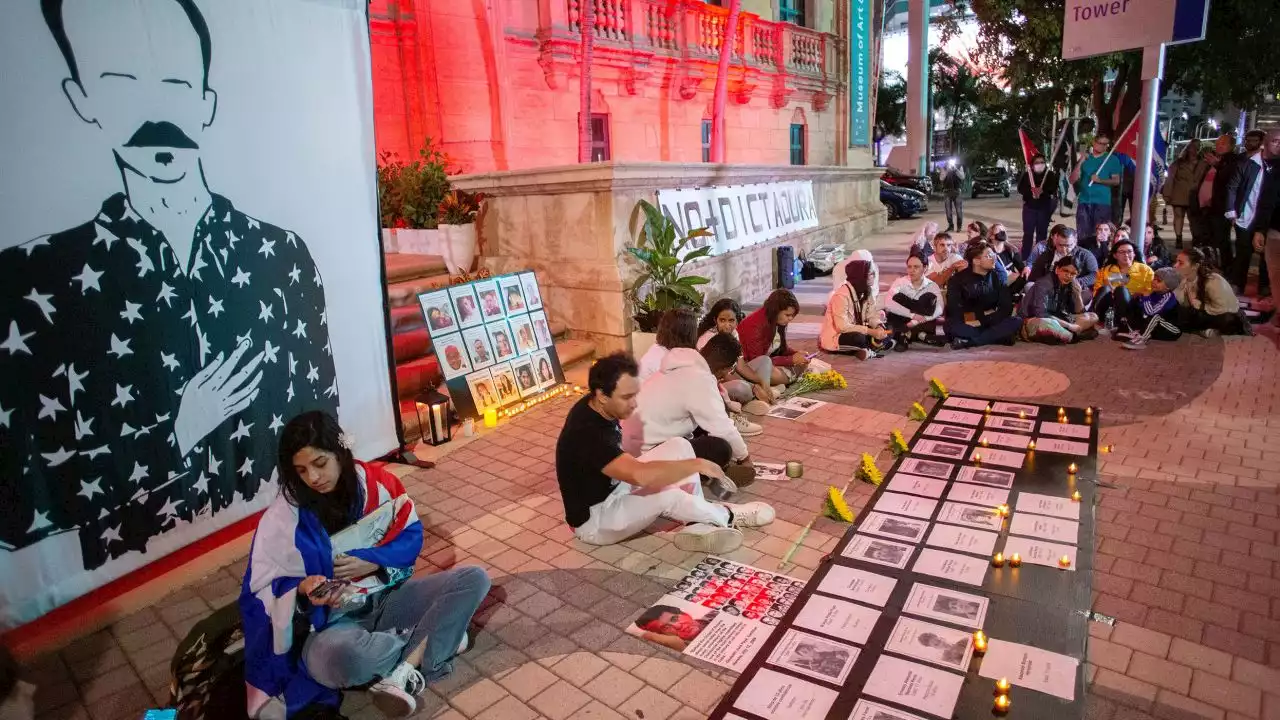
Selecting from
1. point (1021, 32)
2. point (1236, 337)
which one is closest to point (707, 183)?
point (1236, 337)

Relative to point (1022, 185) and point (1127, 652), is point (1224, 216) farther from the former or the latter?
point (1127, 652)

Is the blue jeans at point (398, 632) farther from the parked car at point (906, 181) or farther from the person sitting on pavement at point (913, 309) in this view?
the parked car at point (906, 181)

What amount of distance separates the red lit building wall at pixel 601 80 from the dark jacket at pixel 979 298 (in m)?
8.33

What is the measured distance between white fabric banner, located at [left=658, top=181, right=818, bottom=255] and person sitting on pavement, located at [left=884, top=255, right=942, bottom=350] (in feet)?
8.28

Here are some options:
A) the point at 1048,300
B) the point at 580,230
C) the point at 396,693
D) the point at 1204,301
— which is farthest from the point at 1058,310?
the point at 396,693

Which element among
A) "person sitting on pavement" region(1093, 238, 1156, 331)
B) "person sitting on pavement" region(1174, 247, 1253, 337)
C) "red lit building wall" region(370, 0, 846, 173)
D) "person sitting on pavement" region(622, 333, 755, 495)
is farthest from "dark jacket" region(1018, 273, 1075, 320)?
"red lit building wall" region(370, 0, 846, 173)

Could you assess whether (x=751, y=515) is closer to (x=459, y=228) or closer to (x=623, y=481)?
(x=623, y=481)

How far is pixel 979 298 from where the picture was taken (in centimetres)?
866

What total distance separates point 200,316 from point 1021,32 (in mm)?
16418

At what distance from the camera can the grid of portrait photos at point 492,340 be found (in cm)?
652

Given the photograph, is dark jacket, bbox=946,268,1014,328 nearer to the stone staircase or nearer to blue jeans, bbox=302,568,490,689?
the stone staircase

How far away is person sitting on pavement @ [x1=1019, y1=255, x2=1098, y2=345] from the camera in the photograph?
8.55 m

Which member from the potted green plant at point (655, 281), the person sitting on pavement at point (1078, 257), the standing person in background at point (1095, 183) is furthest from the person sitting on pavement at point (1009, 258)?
the potted green plant at point (655, 281)

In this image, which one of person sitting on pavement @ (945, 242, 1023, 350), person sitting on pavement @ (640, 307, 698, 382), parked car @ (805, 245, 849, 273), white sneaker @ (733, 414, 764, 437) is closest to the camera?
person sitting on pavement @ (640, 307, 698, 382)
